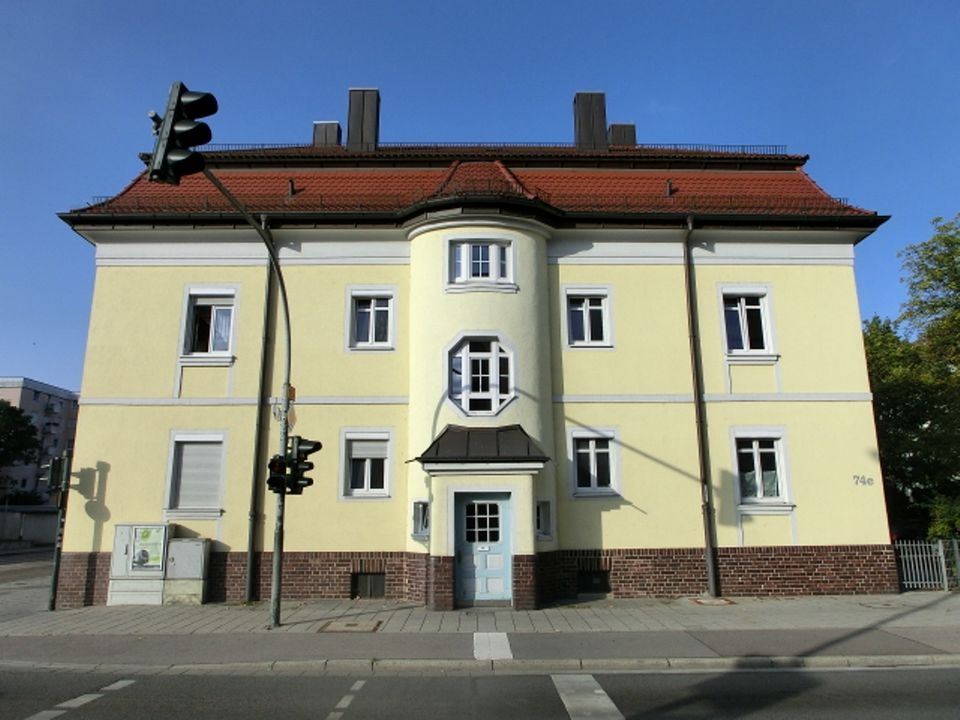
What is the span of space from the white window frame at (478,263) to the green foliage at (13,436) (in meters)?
50.5

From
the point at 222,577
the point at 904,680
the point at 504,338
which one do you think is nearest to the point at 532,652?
the point at 904,680

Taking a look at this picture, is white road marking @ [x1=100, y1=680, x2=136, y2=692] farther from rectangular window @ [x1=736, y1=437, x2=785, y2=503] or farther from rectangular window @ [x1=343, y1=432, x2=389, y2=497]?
rectangular window @ [x1=736, y1=437, x2=785, y2=503]

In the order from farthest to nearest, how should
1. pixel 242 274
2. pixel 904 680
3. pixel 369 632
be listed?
pixel 242 274 < pixel 369 632 < pixel 904 680

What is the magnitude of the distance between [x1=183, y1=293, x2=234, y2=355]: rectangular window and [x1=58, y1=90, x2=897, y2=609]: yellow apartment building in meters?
0.07

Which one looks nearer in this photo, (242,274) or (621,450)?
(621,450)

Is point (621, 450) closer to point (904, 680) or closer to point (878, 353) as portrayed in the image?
point (904, 680)

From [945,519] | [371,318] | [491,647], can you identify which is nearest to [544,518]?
[491,647]

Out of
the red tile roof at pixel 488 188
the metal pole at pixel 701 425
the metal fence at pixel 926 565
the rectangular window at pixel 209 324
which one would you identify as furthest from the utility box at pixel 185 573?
the metal fence at pixel 926 565

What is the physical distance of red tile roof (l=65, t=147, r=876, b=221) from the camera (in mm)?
14703

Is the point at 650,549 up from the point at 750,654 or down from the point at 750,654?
up

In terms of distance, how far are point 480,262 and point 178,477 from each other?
817 cm

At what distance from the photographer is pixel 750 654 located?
835 cm

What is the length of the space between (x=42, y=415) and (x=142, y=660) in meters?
86.0

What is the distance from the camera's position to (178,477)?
13805 millimetres
